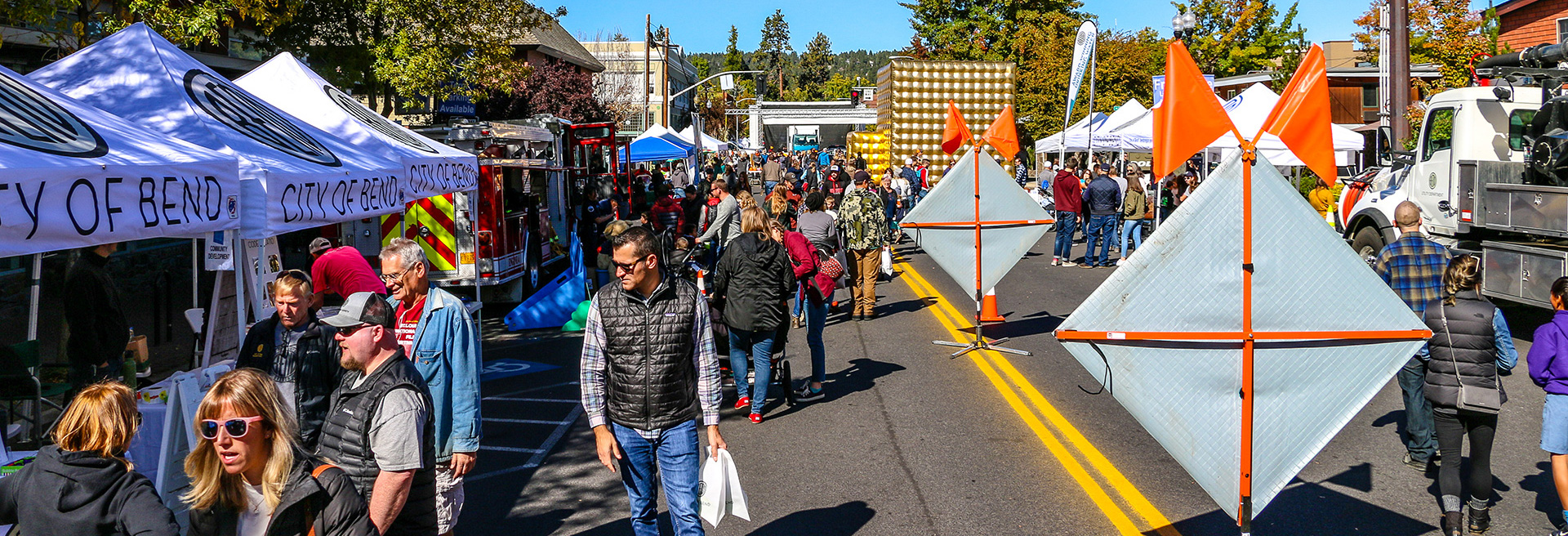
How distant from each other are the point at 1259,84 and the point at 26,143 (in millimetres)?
19317

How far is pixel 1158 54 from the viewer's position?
4453cm

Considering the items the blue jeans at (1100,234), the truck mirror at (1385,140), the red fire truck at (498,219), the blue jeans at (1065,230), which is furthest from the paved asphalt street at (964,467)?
the blue jeans at (1065,230)

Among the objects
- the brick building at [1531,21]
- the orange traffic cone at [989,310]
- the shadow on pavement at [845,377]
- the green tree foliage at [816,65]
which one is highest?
the green tree foliage at [816,65]

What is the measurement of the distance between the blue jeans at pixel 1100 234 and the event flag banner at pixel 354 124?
9.93 meters

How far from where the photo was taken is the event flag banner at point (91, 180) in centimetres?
425

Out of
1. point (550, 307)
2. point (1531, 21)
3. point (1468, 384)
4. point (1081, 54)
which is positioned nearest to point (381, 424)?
point (1468, 384)

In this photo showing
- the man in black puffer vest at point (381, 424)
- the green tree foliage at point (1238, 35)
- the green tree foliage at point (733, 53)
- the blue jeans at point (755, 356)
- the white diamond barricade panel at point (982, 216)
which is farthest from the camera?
the green tree foliage at point (733, 53)

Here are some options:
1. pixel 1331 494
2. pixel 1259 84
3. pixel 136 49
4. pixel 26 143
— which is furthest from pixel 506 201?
pixel 1259 84

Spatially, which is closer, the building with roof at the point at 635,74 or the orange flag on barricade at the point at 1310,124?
the orange flag on barricade at the point at 1310,124

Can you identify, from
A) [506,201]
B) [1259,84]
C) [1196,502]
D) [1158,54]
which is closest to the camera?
[1196,502]

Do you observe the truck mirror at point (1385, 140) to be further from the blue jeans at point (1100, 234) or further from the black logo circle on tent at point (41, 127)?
the black logo circle on tent at point (41, 127)

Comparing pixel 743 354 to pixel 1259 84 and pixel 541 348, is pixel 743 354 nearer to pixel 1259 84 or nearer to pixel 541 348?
pixel 541 348

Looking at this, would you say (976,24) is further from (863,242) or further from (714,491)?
(714,491)

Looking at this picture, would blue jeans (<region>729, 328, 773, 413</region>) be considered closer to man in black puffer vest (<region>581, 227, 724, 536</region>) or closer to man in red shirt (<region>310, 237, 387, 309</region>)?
man in red shirt (<region>310, 237, 387, 309</region>)
